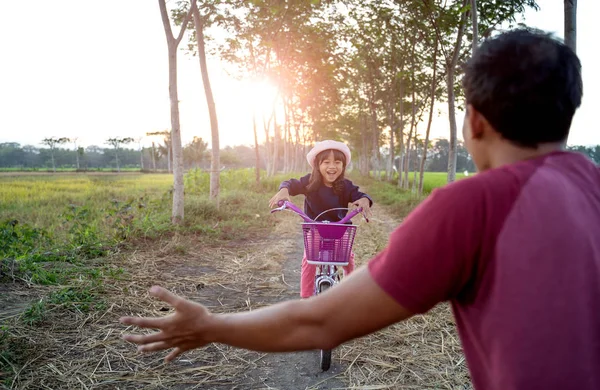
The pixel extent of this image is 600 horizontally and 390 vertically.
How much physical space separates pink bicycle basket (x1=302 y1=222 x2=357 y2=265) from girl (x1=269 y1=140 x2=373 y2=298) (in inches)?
17.3

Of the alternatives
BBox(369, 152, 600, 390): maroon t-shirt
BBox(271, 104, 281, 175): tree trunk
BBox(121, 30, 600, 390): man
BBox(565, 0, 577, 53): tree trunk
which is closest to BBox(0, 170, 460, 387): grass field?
BBox(121, 30, 600, 390): man

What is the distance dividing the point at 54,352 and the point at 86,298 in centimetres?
103

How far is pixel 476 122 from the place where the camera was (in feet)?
3.55

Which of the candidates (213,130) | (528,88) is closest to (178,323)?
(528,88)

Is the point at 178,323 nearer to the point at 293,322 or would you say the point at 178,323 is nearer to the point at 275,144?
the point at 293,322

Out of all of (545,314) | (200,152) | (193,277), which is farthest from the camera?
(200,152)

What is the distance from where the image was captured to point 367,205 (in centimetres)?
356

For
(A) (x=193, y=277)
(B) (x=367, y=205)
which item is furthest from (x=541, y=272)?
(A) (x=193, y=277)

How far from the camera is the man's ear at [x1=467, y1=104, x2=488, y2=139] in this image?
1072mm

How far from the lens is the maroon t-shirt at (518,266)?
33.6 inches

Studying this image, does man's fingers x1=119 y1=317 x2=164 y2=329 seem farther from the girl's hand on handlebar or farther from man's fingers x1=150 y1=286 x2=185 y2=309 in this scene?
the girl's hand on handlebar

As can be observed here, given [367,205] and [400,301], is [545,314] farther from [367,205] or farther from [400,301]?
[367,205]

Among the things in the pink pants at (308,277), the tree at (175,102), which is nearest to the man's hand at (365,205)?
the pink pants at (308,277)

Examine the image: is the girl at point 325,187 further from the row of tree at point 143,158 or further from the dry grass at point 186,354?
the row of tree at point 143,158
